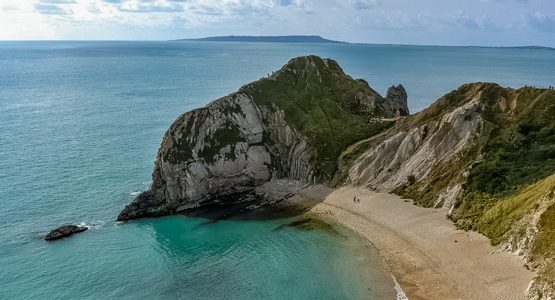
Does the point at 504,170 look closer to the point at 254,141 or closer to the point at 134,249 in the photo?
the point at 254,141

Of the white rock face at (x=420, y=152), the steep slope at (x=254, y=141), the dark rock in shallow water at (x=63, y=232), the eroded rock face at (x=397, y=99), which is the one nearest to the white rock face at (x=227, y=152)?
the steep slope at (x=254, y=141)

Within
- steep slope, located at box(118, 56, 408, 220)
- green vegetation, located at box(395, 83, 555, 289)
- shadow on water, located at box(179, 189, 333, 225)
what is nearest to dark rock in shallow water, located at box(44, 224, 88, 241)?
steep slope, located at box(118, 56, 408, 220)

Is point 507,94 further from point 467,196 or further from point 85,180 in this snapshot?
point 85,180

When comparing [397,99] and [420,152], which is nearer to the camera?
[420,152]

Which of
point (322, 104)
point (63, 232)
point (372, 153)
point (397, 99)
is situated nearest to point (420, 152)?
point (372, 153)

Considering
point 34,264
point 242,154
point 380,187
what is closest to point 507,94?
point 380,187

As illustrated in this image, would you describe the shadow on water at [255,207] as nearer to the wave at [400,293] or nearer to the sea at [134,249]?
the sea at [134,249]
